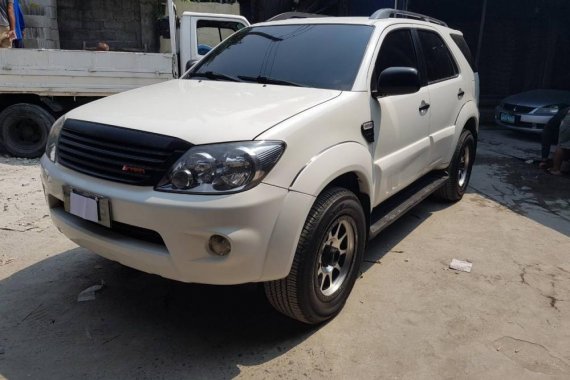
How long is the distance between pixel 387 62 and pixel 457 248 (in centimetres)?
171

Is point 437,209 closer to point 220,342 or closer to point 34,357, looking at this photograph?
point 220,342

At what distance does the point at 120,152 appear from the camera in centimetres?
246

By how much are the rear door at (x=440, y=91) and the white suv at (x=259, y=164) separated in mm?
472

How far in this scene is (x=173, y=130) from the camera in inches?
94.0

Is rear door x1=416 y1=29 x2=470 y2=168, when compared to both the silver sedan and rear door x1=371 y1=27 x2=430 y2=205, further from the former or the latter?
the silver sedan

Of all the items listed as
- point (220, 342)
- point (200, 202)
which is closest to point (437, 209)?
point (220, 342)

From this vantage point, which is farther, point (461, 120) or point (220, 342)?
point (461, 120)

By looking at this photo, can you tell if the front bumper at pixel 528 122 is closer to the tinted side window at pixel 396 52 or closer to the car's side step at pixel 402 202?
the car's side step at pixel 402 202

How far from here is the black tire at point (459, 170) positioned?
16.4 ft

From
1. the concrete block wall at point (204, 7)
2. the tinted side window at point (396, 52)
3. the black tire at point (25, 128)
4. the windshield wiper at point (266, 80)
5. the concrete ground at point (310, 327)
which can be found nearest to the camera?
the concrete ground at point (310, 327)

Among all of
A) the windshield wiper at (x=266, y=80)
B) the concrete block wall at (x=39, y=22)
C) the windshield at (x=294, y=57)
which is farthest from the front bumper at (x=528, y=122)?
the concrete block wall at (x=39, y=22)

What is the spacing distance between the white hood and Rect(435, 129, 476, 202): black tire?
8.01 ft

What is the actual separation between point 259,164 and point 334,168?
1.80 feet

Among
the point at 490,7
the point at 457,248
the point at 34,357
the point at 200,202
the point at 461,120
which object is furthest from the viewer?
the point at 490,7
